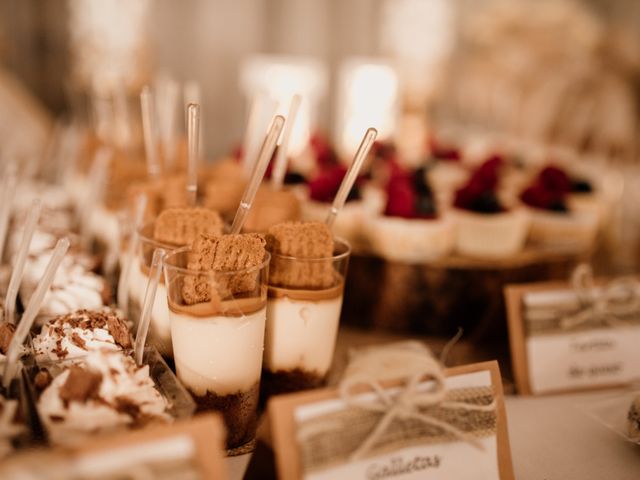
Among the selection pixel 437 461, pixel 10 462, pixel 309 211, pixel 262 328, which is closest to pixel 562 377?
pixel 437 461

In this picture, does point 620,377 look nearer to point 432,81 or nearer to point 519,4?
point 432,81

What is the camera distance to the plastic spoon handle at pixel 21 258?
3.07 ft

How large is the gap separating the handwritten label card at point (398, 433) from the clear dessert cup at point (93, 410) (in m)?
0.16

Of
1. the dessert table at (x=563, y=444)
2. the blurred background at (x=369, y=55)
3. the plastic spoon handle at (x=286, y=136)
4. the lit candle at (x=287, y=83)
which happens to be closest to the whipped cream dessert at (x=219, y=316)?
the plastic spoon handle at (x=286, y=136)

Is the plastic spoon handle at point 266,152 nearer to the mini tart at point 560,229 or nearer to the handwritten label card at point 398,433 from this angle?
the handwritten label card at point 398,433

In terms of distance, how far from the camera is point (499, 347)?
5.03ft

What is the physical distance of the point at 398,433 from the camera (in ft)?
2.85

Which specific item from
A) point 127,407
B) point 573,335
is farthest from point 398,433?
point 573,335

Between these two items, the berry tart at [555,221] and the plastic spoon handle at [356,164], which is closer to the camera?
the plastic spoon handle at [356,164]

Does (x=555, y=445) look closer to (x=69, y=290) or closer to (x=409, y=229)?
(x=409, y=229)

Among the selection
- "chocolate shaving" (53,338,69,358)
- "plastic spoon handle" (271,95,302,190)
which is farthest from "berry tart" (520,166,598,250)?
"chocolate shaving" (53,338,69,358)

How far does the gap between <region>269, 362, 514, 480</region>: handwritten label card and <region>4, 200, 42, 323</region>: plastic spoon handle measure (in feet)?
1.54

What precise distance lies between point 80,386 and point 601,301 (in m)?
1.03

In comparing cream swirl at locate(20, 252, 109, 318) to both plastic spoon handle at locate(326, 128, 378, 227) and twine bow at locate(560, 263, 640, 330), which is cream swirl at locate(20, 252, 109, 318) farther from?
twine bow at locate(560, 263, 640, 330)
